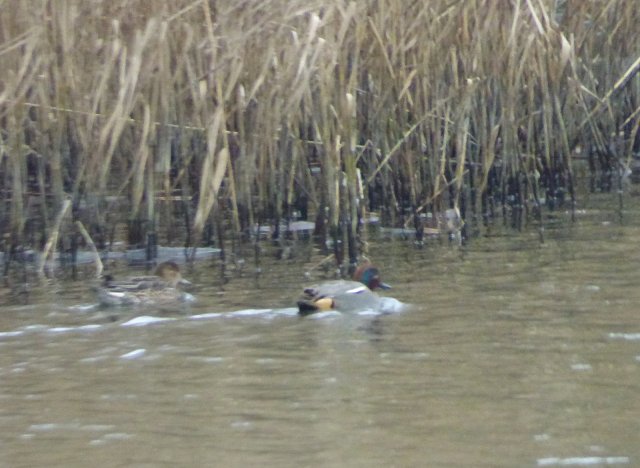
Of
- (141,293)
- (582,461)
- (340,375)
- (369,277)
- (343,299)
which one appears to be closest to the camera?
(582,461)

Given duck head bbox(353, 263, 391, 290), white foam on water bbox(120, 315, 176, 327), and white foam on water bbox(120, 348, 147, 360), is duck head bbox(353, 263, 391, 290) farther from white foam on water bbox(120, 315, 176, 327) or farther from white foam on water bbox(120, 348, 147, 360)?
white foam on water bbox(120, 348, 147, 360)

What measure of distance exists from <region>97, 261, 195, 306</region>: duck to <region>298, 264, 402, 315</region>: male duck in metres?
0.84

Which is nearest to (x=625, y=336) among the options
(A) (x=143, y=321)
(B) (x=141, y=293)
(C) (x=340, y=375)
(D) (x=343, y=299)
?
(C) (x=340, y=375)

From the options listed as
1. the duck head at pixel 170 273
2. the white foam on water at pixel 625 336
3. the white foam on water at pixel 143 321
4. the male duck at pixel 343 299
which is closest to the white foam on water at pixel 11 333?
the white foam on water at pixel 143 321

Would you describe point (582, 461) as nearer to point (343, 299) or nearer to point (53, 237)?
point (343, 299)

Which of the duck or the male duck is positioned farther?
the duck

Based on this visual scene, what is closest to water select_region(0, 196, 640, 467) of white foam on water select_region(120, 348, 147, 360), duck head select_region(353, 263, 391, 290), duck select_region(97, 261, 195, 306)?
white foam on water select_region(120, 348, 147, 360)

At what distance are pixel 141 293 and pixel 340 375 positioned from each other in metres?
2.50

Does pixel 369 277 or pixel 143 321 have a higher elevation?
pixel 369 277

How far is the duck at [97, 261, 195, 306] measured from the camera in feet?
30.4

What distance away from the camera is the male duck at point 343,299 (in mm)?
8914

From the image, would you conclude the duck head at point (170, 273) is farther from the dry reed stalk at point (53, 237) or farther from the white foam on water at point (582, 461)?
the white foam on water at point (582, 461)

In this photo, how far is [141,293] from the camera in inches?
369

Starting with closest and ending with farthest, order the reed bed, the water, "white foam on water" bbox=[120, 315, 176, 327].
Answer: the water, "white foam on water" bbox=[120, 315, 176, 327], the reed bed
